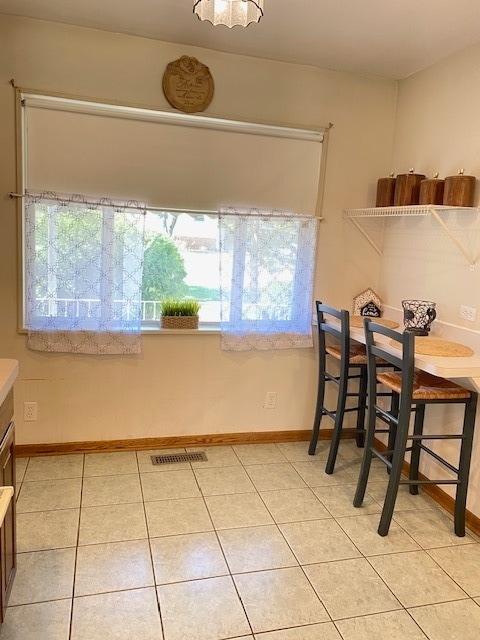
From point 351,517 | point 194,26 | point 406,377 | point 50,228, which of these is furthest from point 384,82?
point 351,517

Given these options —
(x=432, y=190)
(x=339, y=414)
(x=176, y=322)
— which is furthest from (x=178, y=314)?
(x=432, y=190)

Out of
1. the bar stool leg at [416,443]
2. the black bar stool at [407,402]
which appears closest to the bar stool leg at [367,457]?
the black bar stool at [407,402]

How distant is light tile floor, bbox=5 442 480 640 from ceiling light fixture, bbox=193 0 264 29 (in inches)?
85.2

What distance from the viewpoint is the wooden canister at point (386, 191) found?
316cm

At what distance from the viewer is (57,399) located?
312 centimetres

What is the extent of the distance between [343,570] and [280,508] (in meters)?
0.55

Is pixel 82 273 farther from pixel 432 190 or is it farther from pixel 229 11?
pixel 432 190

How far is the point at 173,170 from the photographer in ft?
10.2

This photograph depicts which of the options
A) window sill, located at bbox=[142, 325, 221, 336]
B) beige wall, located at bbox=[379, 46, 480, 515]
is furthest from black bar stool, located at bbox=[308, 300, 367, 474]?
window sill, located at bbox=[142, 325, 221, 336]

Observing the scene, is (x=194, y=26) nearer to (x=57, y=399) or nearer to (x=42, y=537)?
(x=57, y=399)

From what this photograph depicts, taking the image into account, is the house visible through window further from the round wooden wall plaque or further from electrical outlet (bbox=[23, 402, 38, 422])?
electrical outlet (bbox=[23, 402, 38, 422])

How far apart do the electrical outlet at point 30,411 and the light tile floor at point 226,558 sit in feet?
0.84

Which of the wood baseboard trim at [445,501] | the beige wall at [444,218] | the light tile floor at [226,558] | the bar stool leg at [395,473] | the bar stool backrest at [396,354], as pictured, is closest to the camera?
the light tile floor at [226,558]

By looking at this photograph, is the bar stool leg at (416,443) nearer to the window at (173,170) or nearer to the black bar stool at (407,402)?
the black bar stool at (407,402)
